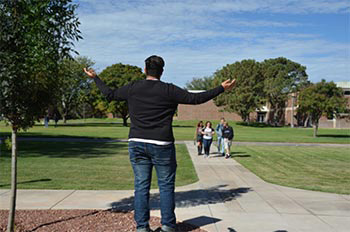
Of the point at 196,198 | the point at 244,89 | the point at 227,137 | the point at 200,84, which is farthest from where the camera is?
the point at 200,84

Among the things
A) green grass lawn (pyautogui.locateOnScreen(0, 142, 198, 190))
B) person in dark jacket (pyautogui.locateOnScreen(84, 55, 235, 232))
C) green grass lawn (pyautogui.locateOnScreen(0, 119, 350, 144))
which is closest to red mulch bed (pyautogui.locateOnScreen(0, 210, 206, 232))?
person in dark jacket (pyautogui.locateOnScreen(84, 55, 235, 232))

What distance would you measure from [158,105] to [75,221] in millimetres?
2422

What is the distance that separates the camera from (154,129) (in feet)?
13.2

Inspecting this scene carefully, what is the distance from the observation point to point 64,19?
503 centimetres

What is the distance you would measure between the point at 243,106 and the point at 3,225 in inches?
2258

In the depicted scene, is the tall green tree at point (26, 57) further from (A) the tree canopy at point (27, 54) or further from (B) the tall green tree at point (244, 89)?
(B) the tall green tree at point (244, 89)

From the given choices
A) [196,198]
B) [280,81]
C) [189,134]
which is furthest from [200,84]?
[196,198]

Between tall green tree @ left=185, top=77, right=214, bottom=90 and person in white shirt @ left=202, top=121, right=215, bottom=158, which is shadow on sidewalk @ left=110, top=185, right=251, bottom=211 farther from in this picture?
tall green tree @ left=185, top=77, right=214, bottom=90

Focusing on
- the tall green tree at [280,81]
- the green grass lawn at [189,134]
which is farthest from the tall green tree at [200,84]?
the green grass lawn at [189,134]

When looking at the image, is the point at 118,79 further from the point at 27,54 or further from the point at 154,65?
the point at 154,65

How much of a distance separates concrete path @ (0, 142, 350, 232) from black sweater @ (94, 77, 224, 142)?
2145mm

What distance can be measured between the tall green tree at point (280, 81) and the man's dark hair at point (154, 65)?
201ft

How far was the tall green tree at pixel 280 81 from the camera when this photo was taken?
65250mm

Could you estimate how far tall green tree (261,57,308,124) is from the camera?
214ft
